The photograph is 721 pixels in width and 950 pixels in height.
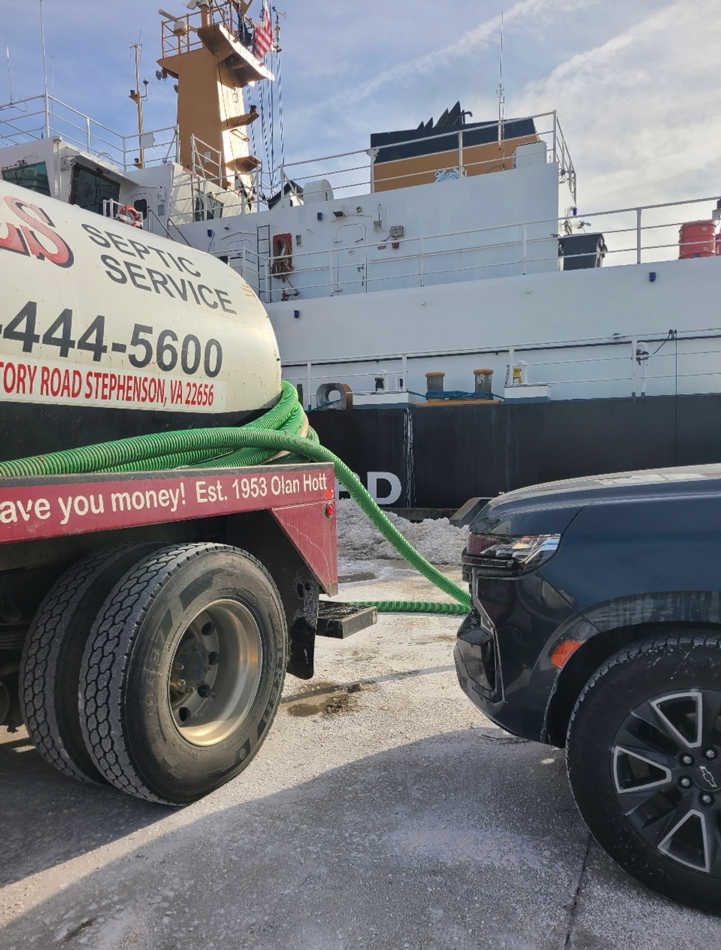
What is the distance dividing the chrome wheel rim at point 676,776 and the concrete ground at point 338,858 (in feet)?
0.72

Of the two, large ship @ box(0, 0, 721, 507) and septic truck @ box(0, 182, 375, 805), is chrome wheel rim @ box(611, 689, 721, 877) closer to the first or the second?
septic truck @ box(0, 182, 375, 805)

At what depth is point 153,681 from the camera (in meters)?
2.57

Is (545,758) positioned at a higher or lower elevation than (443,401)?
lower

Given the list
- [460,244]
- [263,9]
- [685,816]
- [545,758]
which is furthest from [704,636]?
[263,9]

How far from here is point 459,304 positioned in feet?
39.1

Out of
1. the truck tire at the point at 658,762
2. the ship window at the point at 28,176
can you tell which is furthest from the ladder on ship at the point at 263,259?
the truck tire at the point at 658,762

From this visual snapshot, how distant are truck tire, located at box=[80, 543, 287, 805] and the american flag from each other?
65.5 ft

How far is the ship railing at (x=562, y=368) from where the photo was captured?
10500 millimetres

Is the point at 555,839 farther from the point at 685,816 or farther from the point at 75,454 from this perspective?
the point at 75,454

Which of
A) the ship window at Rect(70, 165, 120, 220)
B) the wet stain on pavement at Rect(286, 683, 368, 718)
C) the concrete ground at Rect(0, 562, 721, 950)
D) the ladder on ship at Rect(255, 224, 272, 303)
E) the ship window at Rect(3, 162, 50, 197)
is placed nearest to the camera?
the concrete ground at Rect(0, 562, 721, 950)

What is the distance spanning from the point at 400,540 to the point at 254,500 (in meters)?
2.17

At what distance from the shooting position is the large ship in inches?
369

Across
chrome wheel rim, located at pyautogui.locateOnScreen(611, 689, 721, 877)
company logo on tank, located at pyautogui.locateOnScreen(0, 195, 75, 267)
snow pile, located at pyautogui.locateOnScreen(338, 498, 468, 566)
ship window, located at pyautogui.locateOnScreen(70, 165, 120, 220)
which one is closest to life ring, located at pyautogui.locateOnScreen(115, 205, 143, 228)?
company logo on tank, located at pyautogui.locateOnScreen(0, 195, 75, 267)

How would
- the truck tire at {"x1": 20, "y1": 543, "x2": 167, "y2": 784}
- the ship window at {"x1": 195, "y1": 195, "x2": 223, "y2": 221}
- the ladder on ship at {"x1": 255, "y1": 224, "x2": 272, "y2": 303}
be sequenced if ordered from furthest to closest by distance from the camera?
the ship window at {"x1": 195, "y1": 195, "x2": 223, "y2": 221} < the ladder on ship at {"x1": 255, "y1": 224, "x2": 272, "y2": 303} < the truck tire at {"x1": 20, "y1": 543, "x2": 167, "y2": 784}
